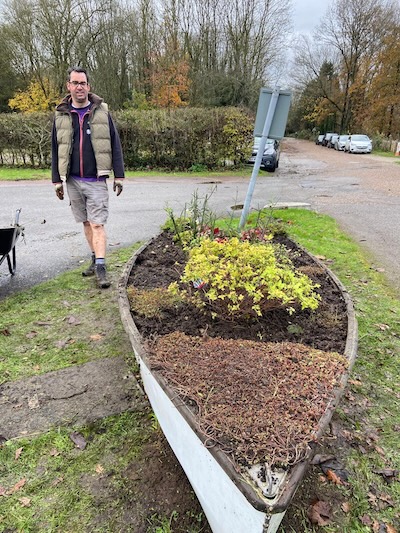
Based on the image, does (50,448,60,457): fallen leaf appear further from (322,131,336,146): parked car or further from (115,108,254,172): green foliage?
(322,131,336,146): parked car

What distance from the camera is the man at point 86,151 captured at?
4.13m

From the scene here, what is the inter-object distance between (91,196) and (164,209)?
10.9 feet

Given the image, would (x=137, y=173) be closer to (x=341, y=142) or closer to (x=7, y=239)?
(x=7, y=239)

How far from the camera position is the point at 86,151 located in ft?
13.8

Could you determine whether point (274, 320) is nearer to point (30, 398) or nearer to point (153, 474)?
point (153, 474)

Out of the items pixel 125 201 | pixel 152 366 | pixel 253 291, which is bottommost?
pixel 125 201

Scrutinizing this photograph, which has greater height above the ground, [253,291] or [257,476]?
[253,291]

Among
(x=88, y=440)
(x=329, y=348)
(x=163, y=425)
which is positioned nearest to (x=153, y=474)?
(x=163, y=425)

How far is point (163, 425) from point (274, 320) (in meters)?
1.16

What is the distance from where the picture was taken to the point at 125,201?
10.0 meters

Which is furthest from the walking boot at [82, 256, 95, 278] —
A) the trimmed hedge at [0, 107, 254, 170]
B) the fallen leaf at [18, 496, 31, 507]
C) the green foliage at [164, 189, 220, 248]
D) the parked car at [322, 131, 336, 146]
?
the parked car at [322, 131, 336, 146]

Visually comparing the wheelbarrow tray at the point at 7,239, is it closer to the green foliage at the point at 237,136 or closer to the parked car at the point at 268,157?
the green foliage at the point at 237,136

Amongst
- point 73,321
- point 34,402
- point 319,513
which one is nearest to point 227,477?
point 319,513

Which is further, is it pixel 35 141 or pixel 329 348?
pixel 35 141
